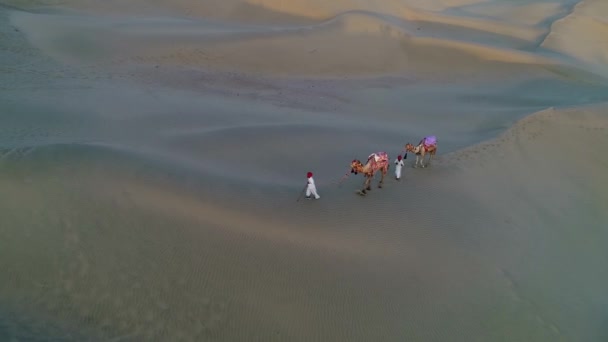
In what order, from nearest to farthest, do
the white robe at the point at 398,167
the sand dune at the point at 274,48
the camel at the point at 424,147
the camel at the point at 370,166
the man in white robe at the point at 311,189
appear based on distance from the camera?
the man in white robe at the point at 311,189, the camel at the point at 370,166, the white robe at the point at 398,167, the camel at the point at 424,147, the sand dune at the point at 274,48

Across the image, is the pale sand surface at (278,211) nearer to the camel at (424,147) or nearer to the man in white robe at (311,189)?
the man in white robe at (311,189)

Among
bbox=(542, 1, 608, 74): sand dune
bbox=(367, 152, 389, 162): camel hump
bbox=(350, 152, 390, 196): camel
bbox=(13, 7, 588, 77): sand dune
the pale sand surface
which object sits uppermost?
bbox=(542, 1, 608, 74): sand dune

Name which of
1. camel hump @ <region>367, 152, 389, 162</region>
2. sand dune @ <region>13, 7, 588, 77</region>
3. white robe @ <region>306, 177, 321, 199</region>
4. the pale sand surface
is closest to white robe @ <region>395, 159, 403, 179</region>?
the pale sand surface

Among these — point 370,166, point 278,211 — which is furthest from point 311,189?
point 370,166

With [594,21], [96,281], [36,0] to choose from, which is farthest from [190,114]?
[594,21]

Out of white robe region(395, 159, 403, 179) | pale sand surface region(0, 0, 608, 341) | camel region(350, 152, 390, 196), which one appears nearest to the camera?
pale sand surface region(0, 0, 608, 341)

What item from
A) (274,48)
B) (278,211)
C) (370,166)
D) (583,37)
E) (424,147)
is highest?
(583,37)

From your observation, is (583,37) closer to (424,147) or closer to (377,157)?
(424,147)

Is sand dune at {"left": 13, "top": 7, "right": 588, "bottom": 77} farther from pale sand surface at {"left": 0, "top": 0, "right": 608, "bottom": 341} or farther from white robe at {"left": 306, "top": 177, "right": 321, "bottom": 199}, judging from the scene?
white robe at {"left": 306, "top": 177, "right": 321, "bottom": 199}

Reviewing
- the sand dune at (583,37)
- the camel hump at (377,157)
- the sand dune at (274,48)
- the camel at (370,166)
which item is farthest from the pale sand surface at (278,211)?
the sand dune at (583,37)
